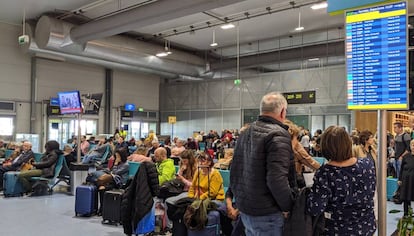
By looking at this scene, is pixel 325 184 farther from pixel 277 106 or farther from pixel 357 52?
pixel 357 52

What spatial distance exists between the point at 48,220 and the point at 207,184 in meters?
3.02

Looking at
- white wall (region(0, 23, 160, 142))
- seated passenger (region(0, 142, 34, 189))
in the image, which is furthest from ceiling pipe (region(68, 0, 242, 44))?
white wall (region(0, 23, 160, 142))

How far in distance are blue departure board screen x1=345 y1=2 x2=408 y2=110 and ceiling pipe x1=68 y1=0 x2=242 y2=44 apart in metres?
6.62

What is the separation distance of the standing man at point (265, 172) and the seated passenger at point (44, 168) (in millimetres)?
6503

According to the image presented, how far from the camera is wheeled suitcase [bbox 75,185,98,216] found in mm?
5820

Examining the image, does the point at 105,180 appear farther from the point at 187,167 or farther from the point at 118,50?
the point at 118,50

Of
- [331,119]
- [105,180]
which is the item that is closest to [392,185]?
[105,180]

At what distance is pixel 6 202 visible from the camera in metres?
6.99

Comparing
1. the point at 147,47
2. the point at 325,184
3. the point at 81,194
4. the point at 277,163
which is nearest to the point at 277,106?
the point at 277,163

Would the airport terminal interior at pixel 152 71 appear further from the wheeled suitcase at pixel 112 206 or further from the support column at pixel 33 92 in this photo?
the wheeled suitcase at pixel 112 206

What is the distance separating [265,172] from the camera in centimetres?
207

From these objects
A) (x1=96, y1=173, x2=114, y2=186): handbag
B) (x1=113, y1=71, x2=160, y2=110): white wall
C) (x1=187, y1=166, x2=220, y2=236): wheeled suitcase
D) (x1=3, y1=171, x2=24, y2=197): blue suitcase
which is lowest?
(x1=3, y1=171, x2=24, y2=197): blue suitcase

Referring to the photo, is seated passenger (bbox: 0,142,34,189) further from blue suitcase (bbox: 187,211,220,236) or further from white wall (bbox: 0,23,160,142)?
white wall (bbox: 0,23,160,142)

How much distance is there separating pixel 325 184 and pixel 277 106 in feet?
1.74
